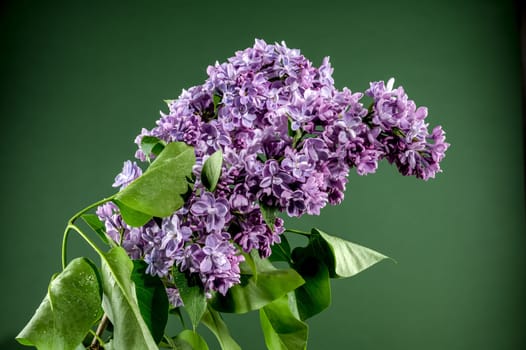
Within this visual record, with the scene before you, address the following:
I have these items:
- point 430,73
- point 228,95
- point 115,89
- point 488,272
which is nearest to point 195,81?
point 115,89

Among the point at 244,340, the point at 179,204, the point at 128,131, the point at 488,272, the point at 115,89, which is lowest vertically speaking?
the point at 244,340

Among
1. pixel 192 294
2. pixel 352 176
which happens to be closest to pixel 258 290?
pixel 192 294

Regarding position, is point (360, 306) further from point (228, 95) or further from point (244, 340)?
point (228, 95)

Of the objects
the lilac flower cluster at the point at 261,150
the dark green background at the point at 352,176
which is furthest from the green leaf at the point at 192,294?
the dark green background at the point at 352,176

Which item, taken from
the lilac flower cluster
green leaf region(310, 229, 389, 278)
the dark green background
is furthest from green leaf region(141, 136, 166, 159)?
the dark green background

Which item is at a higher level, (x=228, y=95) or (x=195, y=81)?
(x=195, y=81)

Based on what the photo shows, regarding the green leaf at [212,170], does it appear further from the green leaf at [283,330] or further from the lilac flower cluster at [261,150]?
the green leaf at [283,330]

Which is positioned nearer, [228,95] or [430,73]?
[228,95]
